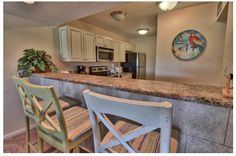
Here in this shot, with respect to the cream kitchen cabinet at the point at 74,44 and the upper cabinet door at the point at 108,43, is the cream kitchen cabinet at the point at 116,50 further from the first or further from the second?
the cream kitchen cabinet at the point at 74,44

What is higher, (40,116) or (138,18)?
(138,18)

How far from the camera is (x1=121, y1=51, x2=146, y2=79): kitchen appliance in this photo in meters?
4.27

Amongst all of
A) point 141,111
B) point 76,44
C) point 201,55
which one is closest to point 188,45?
point 201,55

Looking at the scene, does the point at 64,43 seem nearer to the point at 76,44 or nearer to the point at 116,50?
the point at 76,44

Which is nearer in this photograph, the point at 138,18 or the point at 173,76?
the point at 173,76

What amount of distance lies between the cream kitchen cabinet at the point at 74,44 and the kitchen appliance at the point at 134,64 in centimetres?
186

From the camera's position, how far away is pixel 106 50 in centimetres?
345

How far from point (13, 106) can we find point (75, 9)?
1.93 meters

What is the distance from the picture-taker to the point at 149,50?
5.11m

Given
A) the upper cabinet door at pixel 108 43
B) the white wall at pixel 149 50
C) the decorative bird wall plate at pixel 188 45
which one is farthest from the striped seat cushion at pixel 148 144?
the white wall at pixel 149 50

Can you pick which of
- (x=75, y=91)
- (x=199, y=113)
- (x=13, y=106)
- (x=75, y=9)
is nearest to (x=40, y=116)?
(x=75, y=91)

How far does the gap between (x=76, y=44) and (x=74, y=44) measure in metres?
0.05

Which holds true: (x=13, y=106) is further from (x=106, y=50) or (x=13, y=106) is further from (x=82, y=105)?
(x=106, y=50)

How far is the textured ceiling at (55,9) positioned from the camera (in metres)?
1.54
